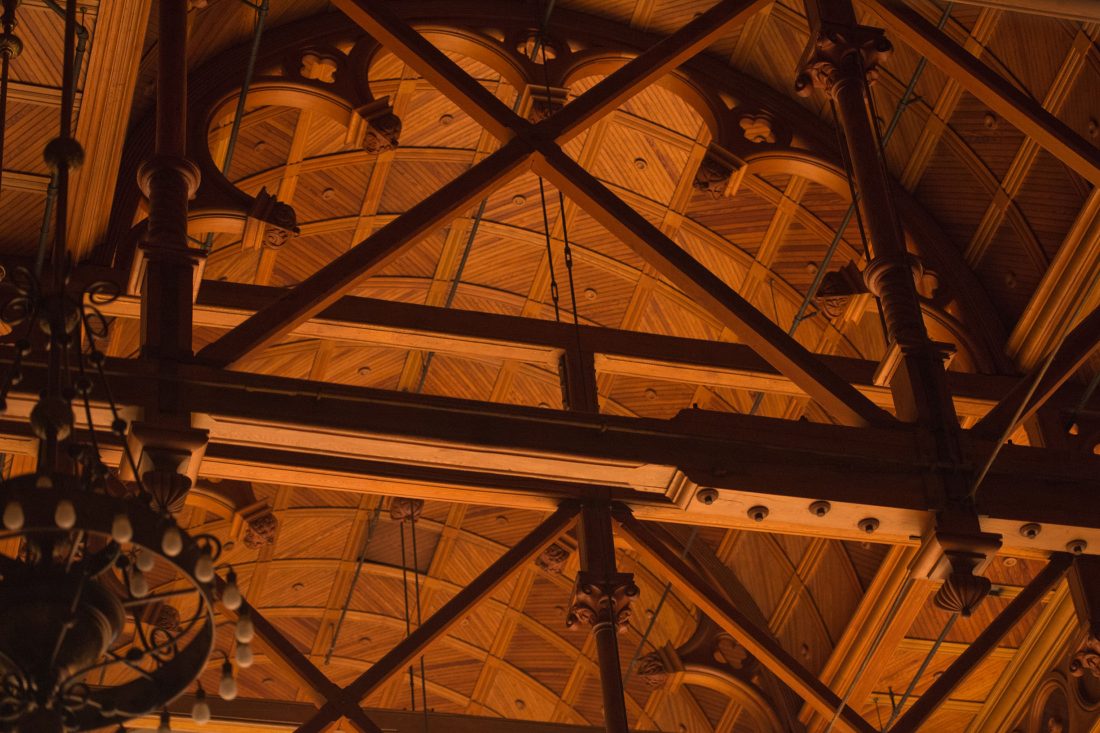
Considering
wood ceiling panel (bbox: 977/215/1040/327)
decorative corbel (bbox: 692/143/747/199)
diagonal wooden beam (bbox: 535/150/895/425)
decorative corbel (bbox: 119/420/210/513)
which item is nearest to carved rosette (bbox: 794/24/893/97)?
diagonal wooden beam (bbox: 535/150/895/425)

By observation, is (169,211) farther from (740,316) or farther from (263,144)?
(263,144)

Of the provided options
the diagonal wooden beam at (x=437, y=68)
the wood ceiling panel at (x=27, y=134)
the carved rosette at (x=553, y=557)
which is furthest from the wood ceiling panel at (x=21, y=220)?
the carved rosette at (x=553, y=557)

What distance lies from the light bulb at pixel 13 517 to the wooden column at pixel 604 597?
4.49 m

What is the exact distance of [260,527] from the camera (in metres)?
16.8

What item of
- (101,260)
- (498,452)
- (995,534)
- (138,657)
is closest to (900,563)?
(995,534)

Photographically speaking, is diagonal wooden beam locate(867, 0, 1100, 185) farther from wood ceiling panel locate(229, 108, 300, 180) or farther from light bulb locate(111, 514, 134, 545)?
light bulb locate(111, 514, 134, 545)

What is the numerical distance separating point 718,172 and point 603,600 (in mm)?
4302

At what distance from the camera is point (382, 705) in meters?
20.1

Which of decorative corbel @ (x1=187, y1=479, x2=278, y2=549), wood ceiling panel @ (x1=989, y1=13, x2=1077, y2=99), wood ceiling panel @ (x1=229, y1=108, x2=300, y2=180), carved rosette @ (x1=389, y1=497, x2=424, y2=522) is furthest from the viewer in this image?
carved rosette @ (x1=389, y1=497, x2=424, y2=522)

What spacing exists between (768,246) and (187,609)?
7.54 metres

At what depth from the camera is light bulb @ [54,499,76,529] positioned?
6.41m

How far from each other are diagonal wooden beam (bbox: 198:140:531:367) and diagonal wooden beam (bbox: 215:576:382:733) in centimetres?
243

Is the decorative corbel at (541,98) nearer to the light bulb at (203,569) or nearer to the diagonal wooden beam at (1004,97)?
the diagonal wooden beam at (1004,97)

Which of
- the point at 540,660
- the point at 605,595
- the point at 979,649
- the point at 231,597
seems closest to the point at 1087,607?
the point at 979,649
